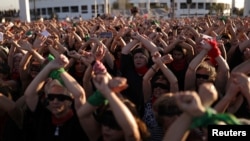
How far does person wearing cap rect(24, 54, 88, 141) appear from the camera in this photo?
3.24 meters

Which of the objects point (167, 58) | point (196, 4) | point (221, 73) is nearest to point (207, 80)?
point (221, 73)

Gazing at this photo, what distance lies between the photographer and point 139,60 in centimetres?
508

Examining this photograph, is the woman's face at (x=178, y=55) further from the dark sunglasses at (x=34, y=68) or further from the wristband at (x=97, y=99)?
the wristband at (x=97, y=99)

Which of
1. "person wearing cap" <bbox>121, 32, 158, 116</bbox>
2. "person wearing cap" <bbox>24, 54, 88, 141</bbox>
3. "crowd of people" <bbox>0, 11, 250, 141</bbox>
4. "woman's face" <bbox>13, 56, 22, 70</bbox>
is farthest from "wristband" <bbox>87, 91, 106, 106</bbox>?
"woman's face" <bbox>13, 56, 22, 70</bbox>

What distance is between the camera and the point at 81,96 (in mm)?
3186

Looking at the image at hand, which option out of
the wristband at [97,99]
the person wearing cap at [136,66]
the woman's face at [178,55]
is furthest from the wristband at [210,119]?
the woman's face at [178,55]

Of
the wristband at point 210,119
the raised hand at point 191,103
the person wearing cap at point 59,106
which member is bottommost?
the person wearing cap at point 59,106

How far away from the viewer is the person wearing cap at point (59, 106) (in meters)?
3.24

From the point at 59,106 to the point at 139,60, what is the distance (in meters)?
2.00

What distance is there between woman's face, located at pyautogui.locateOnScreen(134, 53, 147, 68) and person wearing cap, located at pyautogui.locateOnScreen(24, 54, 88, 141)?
1747 mm

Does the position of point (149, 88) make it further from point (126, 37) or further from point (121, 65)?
point (126, 37)

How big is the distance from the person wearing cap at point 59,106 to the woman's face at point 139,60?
1.75 metres

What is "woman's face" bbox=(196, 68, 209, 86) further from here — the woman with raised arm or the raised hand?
the raised hand

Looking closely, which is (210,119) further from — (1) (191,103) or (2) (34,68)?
(2) (34,68)
